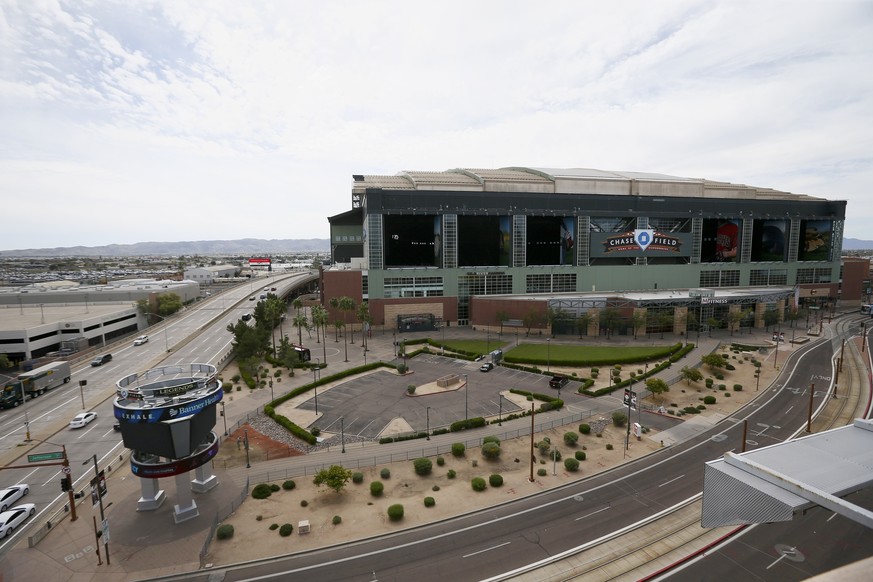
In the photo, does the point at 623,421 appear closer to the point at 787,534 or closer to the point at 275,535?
the point at 787,534

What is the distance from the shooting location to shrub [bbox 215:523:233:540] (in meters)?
33.1

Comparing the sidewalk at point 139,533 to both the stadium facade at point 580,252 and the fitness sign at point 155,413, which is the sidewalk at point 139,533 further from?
the stadium facade at point 580,252

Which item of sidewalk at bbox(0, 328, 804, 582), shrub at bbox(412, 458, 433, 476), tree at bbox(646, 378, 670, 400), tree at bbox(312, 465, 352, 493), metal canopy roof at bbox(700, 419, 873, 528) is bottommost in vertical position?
sidewalk at bbox(0, 328, 804, 582)

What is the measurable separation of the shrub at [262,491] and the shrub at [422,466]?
13.9m

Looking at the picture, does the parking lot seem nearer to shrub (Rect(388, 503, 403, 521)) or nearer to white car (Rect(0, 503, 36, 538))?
shrub (Rect(388, 503, 403, 521))

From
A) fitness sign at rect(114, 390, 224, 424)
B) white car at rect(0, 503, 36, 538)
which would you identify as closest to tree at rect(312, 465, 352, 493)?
fitness sign at rect(114, 390, 224, 424)

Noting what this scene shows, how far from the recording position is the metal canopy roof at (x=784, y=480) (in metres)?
19.2

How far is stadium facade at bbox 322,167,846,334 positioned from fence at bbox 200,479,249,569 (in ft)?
217

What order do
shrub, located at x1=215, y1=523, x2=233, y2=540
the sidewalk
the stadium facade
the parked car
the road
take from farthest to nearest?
the stadium facade, the parked car, the road, shrub, located at x1=215, y1=523, x2=233, y2=540, the sidewalk

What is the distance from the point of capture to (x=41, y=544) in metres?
32.3

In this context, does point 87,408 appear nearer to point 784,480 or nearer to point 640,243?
point 784,480

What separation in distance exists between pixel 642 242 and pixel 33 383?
5251 inches

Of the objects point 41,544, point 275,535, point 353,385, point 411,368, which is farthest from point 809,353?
point 41,544

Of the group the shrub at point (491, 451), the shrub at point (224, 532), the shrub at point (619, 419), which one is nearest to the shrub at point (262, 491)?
the shrub at point (224, 532)
